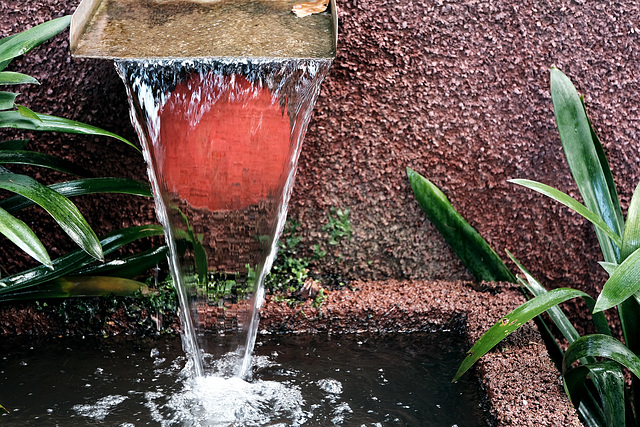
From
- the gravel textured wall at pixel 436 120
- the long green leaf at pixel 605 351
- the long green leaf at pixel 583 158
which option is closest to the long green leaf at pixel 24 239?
the gravel textured wall at pixel 436 120

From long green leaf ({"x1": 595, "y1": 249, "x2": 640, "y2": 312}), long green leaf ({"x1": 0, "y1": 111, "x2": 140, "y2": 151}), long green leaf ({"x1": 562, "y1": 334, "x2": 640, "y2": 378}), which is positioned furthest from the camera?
long green leaf ({"x1": 0, "y1": 111, "x2": 140, "y2": 151})

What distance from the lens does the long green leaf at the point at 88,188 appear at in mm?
1555

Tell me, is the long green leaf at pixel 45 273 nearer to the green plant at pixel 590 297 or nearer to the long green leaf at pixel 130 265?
the long green leaf at pixel 130 265

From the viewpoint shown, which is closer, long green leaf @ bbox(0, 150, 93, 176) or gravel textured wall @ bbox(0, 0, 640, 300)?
long green leaf @ bbox(0, 150, 93, 176)

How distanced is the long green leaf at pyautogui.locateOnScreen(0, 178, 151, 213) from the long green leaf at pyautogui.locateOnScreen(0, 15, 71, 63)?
1.15 ft

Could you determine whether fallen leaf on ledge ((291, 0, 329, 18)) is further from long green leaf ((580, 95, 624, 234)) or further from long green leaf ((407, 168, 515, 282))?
long green leaf ((580, 95, 624, 234))

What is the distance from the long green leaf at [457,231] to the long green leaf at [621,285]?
652mm

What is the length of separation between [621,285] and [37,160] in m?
1.44

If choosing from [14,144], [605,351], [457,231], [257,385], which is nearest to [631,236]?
[605,351]

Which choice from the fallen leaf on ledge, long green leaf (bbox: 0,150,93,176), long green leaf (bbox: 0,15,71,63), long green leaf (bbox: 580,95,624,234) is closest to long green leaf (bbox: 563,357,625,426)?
long green leaf (bbox: 580,95,624,234)

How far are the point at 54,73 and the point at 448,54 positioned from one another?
3.90 feet

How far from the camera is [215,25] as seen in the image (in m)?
1.49

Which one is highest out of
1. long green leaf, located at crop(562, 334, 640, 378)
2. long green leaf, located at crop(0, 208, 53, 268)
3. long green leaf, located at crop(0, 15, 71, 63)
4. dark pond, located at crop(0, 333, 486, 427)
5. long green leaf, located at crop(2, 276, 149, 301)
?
long green leaf, located at crop(0, 15, 71, 63)

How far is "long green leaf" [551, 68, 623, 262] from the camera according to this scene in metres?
1.49
